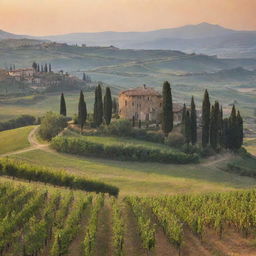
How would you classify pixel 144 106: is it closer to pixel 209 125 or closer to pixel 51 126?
pixel 209 125

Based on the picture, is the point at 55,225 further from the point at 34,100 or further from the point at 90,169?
the point at 34,100

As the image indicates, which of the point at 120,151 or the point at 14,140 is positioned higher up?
the point at 120,151

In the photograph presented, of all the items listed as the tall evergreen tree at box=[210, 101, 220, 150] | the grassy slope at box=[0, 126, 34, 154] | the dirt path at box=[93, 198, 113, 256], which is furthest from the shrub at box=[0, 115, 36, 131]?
the dirt path at box=[93, 198, 113, 256]

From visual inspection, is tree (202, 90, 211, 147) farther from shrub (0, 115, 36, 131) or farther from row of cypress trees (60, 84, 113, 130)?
shrub (0, 115, 36, 131)

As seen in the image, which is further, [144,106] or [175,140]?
[144,106]

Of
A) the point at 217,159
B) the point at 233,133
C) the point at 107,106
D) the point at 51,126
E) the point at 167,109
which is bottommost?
the point at 217,159

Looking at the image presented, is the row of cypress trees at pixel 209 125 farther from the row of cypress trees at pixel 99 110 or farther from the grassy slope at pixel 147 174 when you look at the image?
the row of cypress trees at pixel 99 110

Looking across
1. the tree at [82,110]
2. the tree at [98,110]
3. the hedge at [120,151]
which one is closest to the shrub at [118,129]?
the tree at [98,110]

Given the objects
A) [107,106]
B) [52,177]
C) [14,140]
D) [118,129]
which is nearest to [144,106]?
[107,106]
